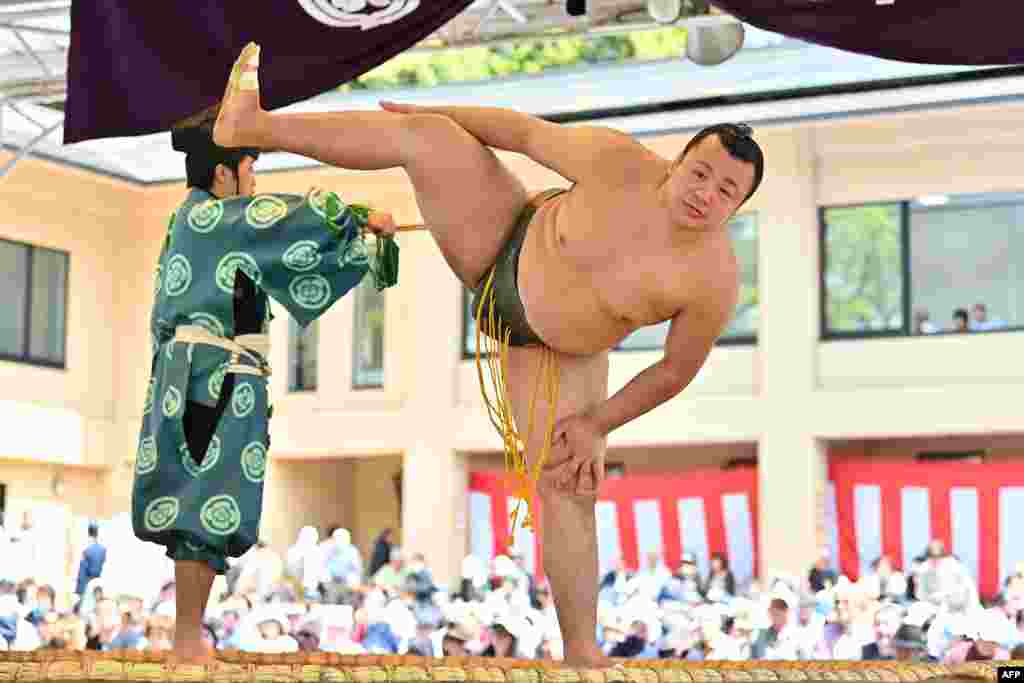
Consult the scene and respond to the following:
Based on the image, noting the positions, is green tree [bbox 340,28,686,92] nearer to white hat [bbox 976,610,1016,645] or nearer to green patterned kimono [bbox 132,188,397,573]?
white hat [bbox 976,610,1016,645]

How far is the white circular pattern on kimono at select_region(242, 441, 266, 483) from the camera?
2525mm

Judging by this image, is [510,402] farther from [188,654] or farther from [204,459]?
[188,654]

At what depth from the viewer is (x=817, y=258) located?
10.2 meters

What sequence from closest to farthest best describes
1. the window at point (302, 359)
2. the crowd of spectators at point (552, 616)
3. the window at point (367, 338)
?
the crowd of spectators at point (552, 616) → the window at point (367, 338) → the window at point (302, 359)

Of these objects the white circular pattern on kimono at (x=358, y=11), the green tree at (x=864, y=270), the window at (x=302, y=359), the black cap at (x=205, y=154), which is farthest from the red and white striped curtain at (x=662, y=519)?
the black cap at (x=205, y=154)

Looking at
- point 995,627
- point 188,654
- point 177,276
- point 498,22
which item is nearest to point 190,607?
point 188,654

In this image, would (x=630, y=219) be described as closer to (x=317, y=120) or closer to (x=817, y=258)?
(x=317, y=120)

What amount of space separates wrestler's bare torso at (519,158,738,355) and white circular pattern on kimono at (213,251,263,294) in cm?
40

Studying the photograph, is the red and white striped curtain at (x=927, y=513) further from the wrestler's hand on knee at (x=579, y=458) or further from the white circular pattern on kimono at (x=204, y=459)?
the white circular pattern on kimono at (x=204, y=459)

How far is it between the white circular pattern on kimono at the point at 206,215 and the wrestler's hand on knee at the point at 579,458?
0.60 metres

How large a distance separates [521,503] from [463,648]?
449 cm

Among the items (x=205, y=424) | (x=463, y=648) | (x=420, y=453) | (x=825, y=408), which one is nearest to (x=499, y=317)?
(x=205, y=424)

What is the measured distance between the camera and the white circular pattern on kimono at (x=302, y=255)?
8.23 feet

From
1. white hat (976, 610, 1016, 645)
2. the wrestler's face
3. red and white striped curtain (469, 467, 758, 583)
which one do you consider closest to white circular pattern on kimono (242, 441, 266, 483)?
the wrestler's face
